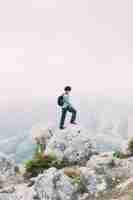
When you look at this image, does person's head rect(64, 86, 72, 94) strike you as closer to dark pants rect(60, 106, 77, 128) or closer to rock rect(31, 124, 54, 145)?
dark pants rect(60, 106, 77, 128)

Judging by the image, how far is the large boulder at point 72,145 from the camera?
3481cm

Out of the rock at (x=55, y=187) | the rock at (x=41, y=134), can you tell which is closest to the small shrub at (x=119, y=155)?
the rock at (x=41, y=134)

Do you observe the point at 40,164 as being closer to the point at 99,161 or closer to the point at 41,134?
the point at 99,161

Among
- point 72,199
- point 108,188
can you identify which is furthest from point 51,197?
point 108,188

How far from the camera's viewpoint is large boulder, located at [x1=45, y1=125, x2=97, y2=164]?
34812 mm

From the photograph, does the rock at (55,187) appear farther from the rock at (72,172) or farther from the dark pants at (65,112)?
the dark pants at (65,112)

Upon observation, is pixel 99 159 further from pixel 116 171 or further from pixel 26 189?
pixel 26 189

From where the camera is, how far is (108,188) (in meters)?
29.3

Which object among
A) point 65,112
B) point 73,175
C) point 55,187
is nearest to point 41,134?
point 65,112

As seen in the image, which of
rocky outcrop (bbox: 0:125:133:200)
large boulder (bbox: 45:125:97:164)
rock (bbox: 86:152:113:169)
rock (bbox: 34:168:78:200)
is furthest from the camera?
large boulder (bbox: 45:125:97:164)

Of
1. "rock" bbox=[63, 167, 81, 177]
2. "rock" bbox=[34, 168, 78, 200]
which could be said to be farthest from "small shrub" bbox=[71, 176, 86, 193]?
"rock" bbox=[63, 167, 81, 177]

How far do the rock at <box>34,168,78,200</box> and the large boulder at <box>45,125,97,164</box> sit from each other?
5.82m

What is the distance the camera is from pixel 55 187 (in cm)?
2842

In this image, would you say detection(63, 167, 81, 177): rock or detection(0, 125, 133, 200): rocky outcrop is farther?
detection(63, 167, 81, 177): rock
